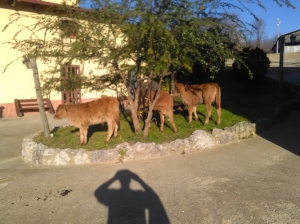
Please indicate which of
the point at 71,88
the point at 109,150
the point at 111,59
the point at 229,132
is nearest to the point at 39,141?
the point at 71,88

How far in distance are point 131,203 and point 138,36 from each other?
12.6ft

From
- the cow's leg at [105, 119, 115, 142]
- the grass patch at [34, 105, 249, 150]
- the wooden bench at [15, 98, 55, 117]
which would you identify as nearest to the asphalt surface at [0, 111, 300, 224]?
the grass patch at [34, 105, 249, 150]

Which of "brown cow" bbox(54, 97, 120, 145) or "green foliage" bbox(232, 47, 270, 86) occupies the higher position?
"green foliage" bbox(232, 47, 270, 86)

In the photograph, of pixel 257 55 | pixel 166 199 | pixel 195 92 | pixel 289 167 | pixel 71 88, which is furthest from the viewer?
pixel 257 55

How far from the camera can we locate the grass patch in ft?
27.1

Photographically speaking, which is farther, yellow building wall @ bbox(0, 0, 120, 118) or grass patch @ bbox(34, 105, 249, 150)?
yellow building wall @ bbox(0, 0, 120, 118)

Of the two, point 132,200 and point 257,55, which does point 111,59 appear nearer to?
point 132,200

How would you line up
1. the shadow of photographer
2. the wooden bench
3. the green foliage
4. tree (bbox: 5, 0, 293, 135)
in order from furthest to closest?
the green foliage
the wooden bench
tree (bbox: 5, 0, 293, 135)
the shadow of photographer

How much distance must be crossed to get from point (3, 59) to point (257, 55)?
45.5ft

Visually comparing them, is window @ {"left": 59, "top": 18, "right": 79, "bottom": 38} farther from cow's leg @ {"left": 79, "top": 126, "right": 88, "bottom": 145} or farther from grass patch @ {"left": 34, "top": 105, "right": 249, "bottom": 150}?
grass patch @ {"left": 34, "top": 105, "right": 249, "bottom": 150}

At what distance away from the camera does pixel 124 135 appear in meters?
8.96

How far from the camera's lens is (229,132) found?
8641 millimetres

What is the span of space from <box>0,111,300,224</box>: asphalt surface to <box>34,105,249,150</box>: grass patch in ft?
2.99

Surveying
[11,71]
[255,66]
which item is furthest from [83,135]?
[255,66]
